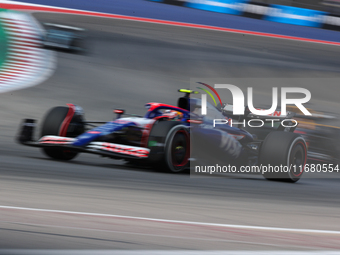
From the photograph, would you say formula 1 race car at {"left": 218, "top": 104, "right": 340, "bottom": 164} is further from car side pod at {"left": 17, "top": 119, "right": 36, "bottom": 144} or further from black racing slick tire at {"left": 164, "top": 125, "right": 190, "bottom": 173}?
car side pod at {"left": 17, "top": 119, "right": 36, "bottom": 144}

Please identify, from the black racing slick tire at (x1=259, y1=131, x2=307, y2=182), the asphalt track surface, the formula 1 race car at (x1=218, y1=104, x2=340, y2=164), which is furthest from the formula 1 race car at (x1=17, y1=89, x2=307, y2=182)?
the formula 1 race car at (x1=218, y1=104, x2=340, y2=164)

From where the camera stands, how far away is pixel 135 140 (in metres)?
6.06

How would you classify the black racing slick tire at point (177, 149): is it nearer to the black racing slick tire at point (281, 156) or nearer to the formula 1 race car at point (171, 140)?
the formula 1 race car at point (171, 140)

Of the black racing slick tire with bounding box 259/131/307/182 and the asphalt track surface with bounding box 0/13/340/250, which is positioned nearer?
the asphalt track surface with bounding box 0/13/340/250

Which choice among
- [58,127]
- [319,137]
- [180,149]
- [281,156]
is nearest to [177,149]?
[180,149]

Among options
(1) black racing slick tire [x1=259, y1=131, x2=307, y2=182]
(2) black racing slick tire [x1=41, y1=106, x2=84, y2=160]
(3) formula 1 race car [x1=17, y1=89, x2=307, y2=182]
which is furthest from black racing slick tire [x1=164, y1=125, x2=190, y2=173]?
(2) black racing slick tire [x1=41, y1=106, x2=84, y2=160]

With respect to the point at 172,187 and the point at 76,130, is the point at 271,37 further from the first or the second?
the point at 172,187

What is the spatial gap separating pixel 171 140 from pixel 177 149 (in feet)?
0.79

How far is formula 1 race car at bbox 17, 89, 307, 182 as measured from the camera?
228 inches

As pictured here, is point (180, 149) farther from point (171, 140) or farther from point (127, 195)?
point (127, 195)

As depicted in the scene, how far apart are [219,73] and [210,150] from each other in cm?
788

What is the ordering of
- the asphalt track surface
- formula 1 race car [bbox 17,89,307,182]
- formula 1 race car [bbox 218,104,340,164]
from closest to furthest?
the asphalt track surface < formula 1 race car [bbox 17,89,307,182] < formula 1 race car [bbox 218,104,340,164]

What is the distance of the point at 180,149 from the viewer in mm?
6070

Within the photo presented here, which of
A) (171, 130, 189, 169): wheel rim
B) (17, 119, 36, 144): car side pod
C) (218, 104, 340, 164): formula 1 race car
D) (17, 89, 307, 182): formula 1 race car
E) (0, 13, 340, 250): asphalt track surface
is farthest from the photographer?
(218, 104, 340, 164): formula 1 race car
